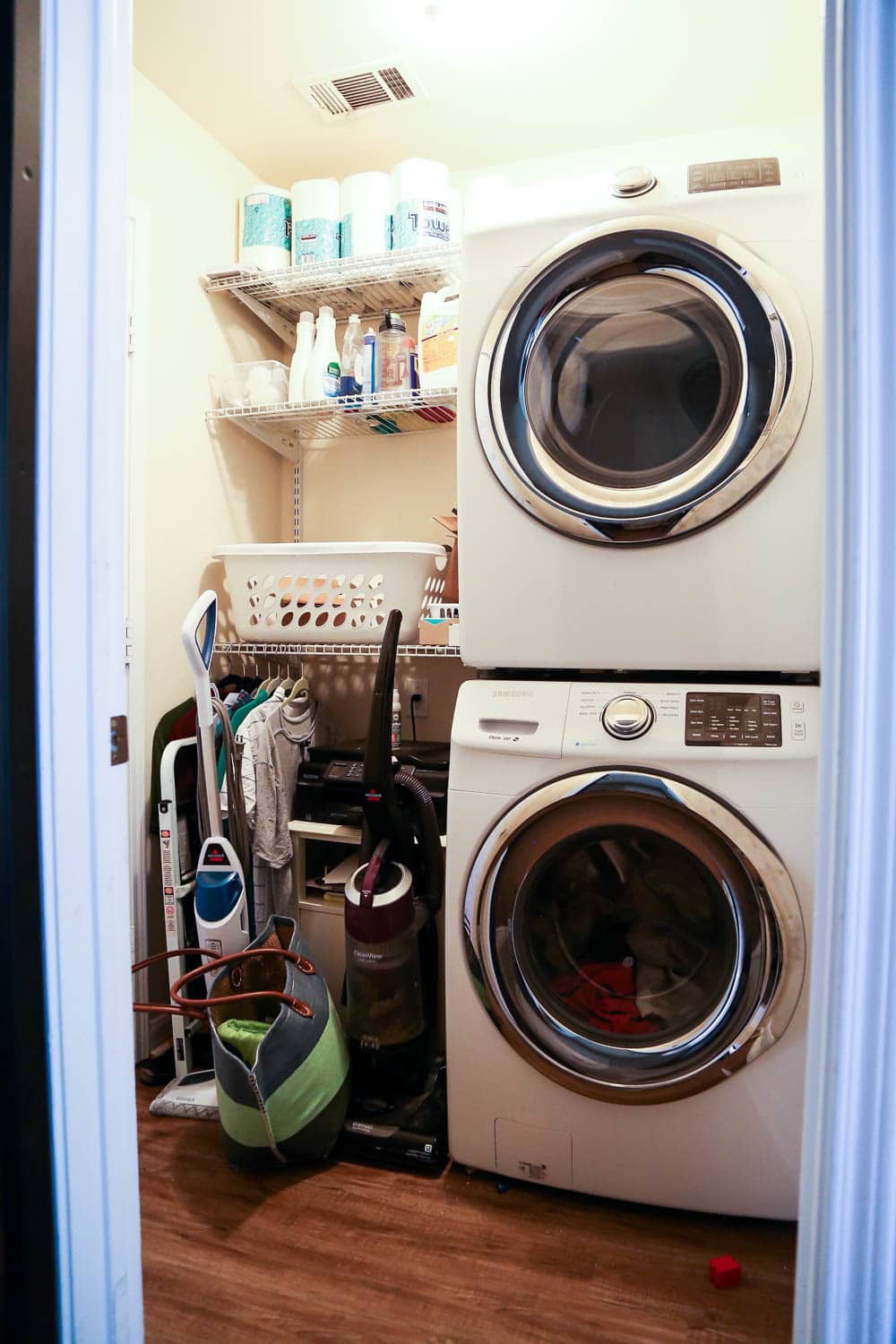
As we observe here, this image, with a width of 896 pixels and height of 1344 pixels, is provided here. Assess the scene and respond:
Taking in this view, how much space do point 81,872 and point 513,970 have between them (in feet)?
2.99

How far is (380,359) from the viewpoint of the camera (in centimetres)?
228

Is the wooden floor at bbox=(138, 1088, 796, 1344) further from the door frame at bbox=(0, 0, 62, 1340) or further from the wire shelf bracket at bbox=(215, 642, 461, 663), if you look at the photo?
the wire shelf bracket at bbox=(215, 642, 461, 663)

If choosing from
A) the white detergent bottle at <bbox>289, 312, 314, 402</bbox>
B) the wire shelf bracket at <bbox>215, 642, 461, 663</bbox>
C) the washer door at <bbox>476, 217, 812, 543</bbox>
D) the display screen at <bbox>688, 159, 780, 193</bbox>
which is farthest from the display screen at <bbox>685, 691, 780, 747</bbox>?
the white detergent bottle at <bbox>289, 312, 314, 402</bbox>

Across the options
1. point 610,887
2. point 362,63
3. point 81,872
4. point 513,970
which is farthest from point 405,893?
point 362,63

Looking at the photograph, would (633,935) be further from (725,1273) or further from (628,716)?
(725,1273)

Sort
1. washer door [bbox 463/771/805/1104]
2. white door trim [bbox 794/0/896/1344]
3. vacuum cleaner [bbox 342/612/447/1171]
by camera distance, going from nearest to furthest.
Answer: white door trim [bbox 794/0/896/1344] < washer door [bbox 463/771/805/1104] < vacuum cleaner [bbox 342/612/447/1171]

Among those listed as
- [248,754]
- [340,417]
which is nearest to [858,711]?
[248,754]

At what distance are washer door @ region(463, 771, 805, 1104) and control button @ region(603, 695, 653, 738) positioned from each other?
0.25 ft

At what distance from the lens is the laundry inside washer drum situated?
1.41 meters

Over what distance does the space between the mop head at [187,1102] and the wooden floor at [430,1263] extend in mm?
144

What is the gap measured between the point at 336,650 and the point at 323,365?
0.83 metres

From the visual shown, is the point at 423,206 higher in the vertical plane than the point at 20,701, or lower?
higher

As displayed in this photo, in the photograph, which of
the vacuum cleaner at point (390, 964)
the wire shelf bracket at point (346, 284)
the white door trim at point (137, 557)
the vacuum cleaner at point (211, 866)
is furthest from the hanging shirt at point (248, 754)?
the wire shelf bracket at point (346, 284)

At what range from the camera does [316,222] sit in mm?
2357
